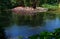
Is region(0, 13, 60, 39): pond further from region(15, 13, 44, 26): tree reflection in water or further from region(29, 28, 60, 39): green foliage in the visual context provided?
region(29, 28, 60, 39): green foliage

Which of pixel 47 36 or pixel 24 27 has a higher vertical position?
pixel 47 36

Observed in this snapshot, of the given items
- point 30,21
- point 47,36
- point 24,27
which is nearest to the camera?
point 47,36

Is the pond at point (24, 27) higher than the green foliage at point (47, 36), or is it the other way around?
the green foliage at point (47, 36)

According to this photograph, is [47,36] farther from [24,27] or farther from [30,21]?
[30,21]

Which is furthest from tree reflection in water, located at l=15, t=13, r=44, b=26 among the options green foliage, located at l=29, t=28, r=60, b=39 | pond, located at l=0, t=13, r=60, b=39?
green foliage, located at l=29, t=28, r=60, b=39

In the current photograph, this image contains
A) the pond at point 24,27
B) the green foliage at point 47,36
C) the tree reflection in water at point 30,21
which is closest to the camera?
the green foliage at point 47,36

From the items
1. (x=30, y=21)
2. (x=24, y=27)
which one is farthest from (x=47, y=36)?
(x=30, y=21)

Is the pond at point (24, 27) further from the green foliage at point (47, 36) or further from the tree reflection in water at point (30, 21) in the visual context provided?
the green foliage at point (47, 36)

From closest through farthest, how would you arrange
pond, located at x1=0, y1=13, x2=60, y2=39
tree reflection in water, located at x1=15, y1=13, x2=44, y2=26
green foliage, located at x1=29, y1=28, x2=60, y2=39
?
green foliage, located at x1=29, y1=28, x2=60, y2=39 < pond, located at x1=0, y1=13, x2=60, y2=39 < tree reflection in water, located at x1=15, y1=13, x2=44, y2=26

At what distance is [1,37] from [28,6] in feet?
69.6

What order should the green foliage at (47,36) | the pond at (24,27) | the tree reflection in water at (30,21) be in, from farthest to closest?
the tree reflection in water at (30,21) < the pond at (24,27) < the green foliage at (47,36)

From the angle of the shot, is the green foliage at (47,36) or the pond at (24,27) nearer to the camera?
the green foliage at (47,36)

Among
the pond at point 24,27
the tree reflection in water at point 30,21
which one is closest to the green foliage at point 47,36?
the pond at point 24,27

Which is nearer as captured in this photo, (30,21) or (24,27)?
(24,27)
